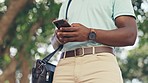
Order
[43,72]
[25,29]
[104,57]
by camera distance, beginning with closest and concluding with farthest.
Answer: [104,57] < [43,72] < [25,29]

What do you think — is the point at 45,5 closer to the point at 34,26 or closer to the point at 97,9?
the point at 34,26

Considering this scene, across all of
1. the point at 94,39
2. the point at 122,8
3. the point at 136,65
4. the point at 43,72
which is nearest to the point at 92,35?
the point at 94,39

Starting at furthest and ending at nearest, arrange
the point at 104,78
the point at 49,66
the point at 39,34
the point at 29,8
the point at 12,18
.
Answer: the point at 39,34 < the point at 29,8 < the point at 12,18 < the point at 49,66 < the point at 104,78

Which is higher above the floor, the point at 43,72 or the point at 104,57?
the point at 104,57

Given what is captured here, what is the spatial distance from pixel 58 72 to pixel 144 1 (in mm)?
7281

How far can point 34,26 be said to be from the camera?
1062 cm

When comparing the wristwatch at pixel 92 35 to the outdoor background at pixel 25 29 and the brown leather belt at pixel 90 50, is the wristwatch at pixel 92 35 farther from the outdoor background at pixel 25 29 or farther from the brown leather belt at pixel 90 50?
the outdoor background at pixel 25 29

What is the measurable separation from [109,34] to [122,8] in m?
0.20

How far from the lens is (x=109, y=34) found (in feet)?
9.00

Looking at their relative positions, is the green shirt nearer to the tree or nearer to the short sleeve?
the short sleeve

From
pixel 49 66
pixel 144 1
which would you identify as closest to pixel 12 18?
pixel 144 1

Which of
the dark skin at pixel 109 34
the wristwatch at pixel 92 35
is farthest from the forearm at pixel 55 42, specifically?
the wristwatch at pixel 92 35

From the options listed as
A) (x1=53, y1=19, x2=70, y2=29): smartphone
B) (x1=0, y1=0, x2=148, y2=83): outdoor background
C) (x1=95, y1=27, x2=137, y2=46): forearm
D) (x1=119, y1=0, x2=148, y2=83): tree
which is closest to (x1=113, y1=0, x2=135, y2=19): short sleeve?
(x1=95, y1=27, x2=137, y2=46): forearm

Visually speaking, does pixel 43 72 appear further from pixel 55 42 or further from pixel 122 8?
pixel 122 8
